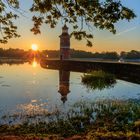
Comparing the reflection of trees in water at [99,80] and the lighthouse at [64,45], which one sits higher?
the lighthouse at [64,45]

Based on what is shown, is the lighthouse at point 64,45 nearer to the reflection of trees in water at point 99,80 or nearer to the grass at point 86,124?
the reflection of trees in water at point 99,80

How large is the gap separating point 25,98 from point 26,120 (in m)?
7.83

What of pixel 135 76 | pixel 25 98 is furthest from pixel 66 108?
pixel 135 76

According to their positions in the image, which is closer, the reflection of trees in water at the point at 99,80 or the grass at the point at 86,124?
the grass at the point at 86,124

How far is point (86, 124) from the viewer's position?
1378 centimetres

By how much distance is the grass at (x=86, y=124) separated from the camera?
11339mm

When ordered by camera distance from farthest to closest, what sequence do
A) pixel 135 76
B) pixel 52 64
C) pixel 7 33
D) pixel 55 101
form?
pixel 52 64, pixel 135 76, pixel 55 101, pixel 7 33

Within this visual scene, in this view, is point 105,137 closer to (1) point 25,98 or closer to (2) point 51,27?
(2) point 51,27

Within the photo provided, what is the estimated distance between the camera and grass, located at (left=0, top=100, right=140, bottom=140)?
11.3 meters

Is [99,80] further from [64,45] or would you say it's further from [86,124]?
[64,45]

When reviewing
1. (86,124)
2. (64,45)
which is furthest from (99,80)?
(64,45)

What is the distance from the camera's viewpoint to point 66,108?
18.0 metres

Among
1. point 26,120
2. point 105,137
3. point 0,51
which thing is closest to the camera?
point 105,137

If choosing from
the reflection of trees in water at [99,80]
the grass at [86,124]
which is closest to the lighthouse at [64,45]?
the reflection of trees in water at [99,80]
